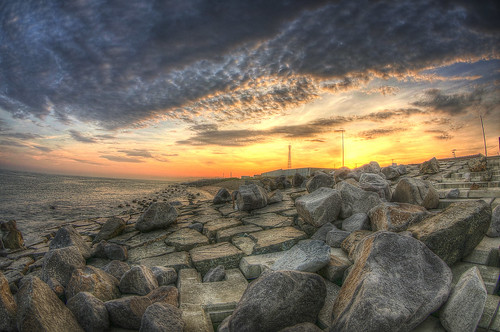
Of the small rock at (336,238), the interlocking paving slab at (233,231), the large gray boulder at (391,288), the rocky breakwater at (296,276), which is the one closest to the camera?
the large gray boulder at (391,288)

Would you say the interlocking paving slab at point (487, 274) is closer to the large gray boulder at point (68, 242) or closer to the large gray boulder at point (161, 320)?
the large gray boulder at point (161, 320)

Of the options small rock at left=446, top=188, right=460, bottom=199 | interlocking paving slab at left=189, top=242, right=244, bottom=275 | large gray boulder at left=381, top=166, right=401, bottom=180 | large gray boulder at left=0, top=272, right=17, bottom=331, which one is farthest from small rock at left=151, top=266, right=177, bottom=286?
large gray boulder at left=381, top=166, right=401, bottom=180

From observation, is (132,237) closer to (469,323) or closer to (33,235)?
(33,235)

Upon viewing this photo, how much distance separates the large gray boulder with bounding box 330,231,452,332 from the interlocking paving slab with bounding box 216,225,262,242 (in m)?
2.37

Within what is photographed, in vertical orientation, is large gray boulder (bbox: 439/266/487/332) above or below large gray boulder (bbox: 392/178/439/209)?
below

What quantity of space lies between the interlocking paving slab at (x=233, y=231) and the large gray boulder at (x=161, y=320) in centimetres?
219

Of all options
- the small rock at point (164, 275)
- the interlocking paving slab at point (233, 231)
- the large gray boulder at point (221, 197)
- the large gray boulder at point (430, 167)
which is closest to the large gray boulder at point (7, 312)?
the small rock at point (164, 275)

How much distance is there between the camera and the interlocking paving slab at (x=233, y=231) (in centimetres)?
417

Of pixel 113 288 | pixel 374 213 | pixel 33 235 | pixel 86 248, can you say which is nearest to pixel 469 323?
pixel 374 213

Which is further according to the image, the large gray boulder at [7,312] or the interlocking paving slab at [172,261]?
the interlocking paving slab at [172,261]

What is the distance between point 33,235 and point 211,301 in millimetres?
5604

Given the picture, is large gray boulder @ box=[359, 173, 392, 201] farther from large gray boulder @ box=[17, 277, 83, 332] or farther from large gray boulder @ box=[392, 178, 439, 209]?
large gray boulder @ box=[17, 277, 83, 332]

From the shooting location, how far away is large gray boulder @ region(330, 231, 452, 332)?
158 cm

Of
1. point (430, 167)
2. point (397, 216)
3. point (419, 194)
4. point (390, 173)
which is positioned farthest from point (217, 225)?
point (430, 167)
